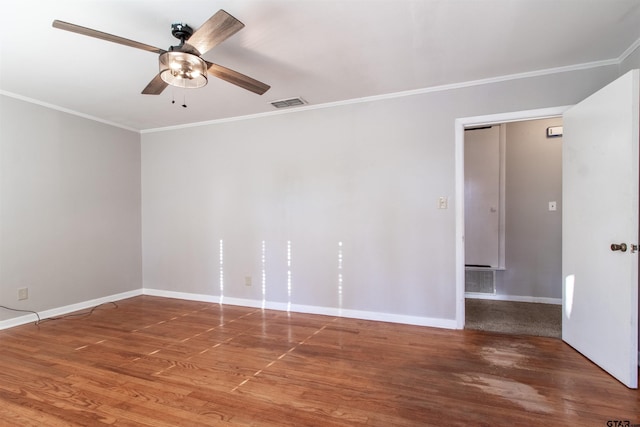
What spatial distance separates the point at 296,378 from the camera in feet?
7.06

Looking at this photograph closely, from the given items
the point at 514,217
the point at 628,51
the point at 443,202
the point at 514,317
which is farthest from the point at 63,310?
the point at 628,51

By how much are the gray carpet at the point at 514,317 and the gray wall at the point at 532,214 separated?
0.29 m

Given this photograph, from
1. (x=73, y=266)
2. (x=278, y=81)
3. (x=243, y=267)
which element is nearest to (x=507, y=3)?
(x=278, y=81)

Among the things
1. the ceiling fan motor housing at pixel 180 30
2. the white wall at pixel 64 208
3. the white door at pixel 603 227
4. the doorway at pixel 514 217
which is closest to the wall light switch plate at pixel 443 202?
the white door at pixel 603 227

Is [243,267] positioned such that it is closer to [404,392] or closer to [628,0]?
[404,392]

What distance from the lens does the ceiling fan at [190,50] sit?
1.60 metres

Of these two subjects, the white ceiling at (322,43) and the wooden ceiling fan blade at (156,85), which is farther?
the wooden ceiling fan blade at (156,85)

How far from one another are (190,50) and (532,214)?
13.8 feet

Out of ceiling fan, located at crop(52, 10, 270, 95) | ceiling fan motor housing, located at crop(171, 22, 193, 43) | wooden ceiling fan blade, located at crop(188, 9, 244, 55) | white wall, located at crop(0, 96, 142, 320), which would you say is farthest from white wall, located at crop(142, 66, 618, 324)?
wooden ceiling fan blade, located at crop(188, 9, 244, 55)

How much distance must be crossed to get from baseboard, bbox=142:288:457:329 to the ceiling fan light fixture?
2659 millimetres

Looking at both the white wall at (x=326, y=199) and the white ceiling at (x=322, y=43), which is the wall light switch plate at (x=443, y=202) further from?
the white ceiling at (x=322, y=43)

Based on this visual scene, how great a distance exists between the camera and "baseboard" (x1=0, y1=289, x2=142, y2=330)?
321 cm

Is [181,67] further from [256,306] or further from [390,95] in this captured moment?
[256,306]

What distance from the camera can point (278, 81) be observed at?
2.91 meters
